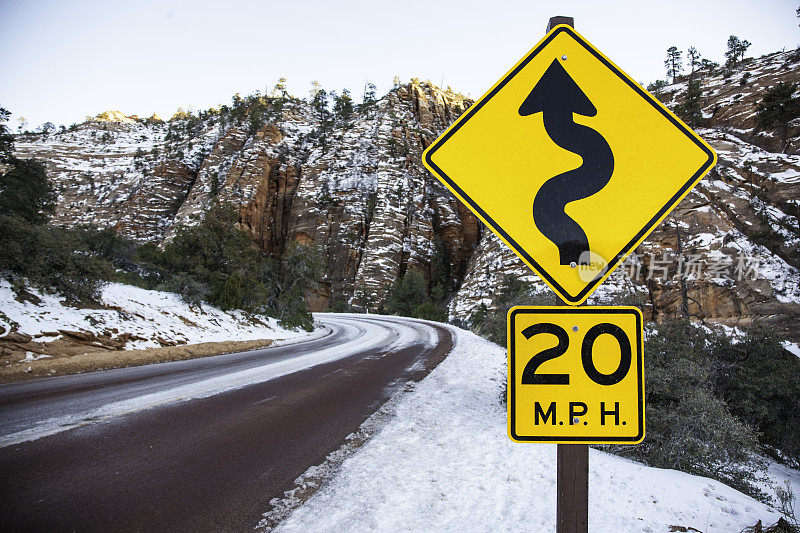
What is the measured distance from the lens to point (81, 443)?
11.0 feet

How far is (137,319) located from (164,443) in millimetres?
8824

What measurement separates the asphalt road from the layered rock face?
18576mm

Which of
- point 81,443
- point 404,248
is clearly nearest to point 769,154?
point 404,248

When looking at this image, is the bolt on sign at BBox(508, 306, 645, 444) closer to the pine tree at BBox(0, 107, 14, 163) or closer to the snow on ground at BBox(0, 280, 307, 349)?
the snow on ground at BBox(0, 280, 307, 349)

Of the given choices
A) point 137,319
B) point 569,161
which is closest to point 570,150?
point 569,161

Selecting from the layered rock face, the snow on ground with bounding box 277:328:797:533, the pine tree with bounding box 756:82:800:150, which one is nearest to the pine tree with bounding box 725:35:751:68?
the layered rock face

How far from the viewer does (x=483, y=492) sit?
273 cm

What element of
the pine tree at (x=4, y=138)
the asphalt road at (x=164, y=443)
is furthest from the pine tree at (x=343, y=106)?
the asphalt road at (x=164, y=443)

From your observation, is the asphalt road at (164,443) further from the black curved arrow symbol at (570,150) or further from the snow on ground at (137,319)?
the snow on ground at (137,319)

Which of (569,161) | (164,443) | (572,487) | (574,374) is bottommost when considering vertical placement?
(164,443)

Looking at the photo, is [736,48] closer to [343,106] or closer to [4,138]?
[343,106]

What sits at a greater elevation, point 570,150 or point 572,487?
point 570,150

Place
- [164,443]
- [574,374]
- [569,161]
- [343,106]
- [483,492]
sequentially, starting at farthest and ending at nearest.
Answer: [343,106] → [164,443] → [483,492] → [569,161] → [574,374]

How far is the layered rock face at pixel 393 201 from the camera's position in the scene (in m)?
20.6
